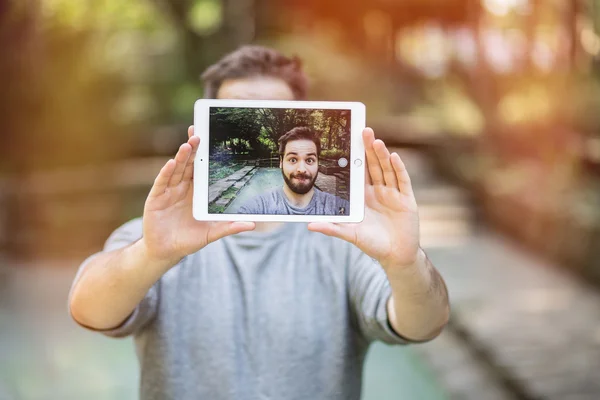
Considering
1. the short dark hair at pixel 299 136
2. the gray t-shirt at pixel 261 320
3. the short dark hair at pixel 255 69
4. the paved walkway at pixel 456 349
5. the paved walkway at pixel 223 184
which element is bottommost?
the paved walkway at pixel 456 349

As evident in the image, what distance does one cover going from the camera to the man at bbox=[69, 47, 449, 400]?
1.24 m

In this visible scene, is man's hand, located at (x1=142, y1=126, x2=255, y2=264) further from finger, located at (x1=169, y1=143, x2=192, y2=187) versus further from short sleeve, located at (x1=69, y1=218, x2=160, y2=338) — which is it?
short sleeve, located at (x1=69, y1=218, x2=160, y2=338)

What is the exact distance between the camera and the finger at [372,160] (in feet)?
3.61

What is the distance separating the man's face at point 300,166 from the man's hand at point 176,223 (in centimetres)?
11

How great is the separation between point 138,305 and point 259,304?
0.24 meters

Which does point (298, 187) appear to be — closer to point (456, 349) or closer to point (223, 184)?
point (223, 184)

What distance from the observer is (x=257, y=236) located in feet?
4.53

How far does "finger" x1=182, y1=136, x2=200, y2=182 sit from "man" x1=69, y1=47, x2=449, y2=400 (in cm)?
15

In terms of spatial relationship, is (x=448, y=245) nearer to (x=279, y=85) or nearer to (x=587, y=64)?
(x=587, y=64)

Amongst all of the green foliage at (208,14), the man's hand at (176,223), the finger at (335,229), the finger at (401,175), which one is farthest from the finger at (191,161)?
the green foliage at (208,14)

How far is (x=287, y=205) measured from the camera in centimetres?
111

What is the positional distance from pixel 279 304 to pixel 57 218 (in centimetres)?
526

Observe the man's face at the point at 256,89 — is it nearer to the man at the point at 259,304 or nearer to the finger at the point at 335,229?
the man at the point at 259,304

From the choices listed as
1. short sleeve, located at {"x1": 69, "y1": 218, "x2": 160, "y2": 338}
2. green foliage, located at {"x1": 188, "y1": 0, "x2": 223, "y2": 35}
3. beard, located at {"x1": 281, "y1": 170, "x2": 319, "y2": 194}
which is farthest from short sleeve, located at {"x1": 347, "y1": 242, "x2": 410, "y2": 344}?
green foliage, located at {"x1": 188, "y1": 0, "x2": 223, "y2": 35}
